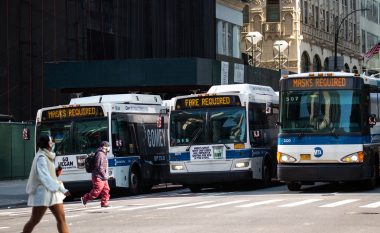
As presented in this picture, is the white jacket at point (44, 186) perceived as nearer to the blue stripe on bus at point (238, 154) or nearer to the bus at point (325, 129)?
the bus at point (325, 129)

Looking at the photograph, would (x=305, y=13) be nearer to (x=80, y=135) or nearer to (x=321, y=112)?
(x=80, y=135)

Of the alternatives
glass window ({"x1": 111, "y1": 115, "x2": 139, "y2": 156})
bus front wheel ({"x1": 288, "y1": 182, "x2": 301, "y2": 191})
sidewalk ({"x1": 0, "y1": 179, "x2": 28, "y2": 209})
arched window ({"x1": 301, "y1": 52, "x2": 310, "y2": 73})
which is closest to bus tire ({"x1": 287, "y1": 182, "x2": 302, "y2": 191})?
bus front wheel ({"x1": 288, "y1": 182, "x2": 301, "y2": 191})

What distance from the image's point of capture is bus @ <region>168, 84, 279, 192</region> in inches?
1095

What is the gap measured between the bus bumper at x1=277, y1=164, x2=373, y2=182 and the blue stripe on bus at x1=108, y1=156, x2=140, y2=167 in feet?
16.1

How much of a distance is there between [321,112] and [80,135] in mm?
7069

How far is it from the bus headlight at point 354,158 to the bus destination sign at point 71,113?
7.19 metres

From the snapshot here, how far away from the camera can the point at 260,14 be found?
73.4 m

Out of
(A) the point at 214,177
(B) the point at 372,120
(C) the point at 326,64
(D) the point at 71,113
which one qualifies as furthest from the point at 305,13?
(B) the point at 372,120

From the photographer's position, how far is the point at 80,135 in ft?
90.8

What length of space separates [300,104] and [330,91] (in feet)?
2.90

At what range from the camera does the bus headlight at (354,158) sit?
996 inches

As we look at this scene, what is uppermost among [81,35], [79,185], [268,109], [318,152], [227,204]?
[81,35]

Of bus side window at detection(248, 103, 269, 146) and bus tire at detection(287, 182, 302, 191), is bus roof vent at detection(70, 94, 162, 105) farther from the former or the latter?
bus tire at detection(287, 182, 302, 191)

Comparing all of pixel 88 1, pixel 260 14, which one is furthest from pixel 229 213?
pixel 260 14
